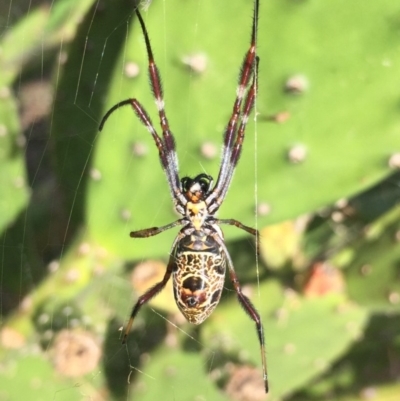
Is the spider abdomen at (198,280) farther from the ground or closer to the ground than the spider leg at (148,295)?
farther from the ground

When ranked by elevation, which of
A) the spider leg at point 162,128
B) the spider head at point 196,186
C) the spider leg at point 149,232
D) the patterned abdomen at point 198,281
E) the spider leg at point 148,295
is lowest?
the spider leg at point 148,295

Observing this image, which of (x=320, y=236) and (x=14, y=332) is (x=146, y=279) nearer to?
(x=14, y=332)

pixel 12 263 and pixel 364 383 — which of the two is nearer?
pixel 12 263

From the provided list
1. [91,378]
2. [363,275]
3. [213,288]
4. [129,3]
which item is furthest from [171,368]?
[129,3]

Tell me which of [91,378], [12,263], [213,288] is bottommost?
[91,378]

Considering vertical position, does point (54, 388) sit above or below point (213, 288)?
below

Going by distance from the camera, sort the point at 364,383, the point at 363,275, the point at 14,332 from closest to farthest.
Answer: the point at 14,332, the point at 363,275, the point at 364,383

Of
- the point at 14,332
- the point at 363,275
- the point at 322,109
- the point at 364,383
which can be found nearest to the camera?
the point at 322,109
